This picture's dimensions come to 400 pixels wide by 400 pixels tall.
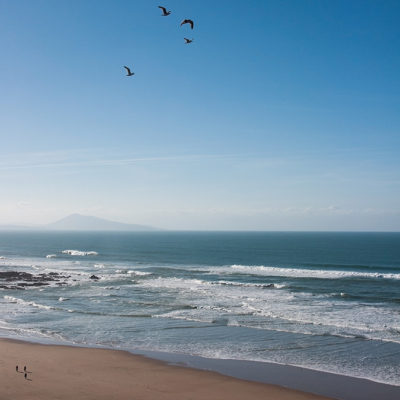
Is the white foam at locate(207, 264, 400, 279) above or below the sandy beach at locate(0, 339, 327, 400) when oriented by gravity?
below

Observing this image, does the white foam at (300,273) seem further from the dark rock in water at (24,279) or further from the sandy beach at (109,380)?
the sandy beach at (109,380)

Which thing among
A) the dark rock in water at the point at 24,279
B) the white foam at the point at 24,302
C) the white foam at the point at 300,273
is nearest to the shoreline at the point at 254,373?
the white foam at the point at 24,302

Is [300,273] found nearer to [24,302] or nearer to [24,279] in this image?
[24,279]

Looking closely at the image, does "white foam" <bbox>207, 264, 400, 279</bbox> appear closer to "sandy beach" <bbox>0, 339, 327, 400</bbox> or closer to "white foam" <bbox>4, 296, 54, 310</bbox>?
"white foam" <bbox>4, 296, 54, 310</bbox>

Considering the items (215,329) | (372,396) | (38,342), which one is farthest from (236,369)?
(38,342)

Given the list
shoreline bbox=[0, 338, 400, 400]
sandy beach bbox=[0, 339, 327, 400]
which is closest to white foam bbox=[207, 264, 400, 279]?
shoreline bbox=[0, 338, 400, 400]

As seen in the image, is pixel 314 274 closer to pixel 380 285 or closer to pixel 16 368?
pixel 380 285
